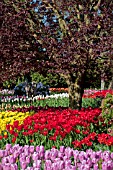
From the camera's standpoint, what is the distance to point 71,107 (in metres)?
9.86

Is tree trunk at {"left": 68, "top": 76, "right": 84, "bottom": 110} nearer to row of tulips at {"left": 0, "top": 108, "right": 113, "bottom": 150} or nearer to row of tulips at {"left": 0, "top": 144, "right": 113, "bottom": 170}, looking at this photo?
row of tulips at {"left": 0, "top": 108, "right": 113, "bottom": 150}

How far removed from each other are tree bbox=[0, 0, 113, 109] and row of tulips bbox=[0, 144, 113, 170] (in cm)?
389

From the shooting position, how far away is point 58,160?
3.97 meters

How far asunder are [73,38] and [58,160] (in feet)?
16.2

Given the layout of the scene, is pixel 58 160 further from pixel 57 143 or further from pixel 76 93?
pixel 76 93

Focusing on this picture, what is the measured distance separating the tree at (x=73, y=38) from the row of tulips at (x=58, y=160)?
12.7 feet

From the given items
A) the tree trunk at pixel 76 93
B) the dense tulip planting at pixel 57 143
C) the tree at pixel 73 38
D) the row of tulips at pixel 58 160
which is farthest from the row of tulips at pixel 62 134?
the tree trunk at pixel 76 93

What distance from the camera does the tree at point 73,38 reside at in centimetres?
838

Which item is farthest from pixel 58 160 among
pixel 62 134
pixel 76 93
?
pixel 76 93

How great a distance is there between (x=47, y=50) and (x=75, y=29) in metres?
1.19

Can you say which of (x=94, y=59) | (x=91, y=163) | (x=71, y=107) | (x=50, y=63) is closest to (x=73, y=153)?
(x=91, y=163)

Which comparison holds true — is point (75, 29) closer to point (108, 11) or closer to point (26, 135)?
point (108, 11)

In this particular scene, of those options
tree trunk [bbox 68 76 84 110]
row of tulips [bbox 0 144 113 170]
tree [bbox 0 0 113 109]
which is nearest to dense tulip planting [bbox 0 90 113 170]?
row of tulips [bbox 0 144 113 170]

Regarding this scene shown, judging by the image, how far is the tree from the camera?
27.5 feet
